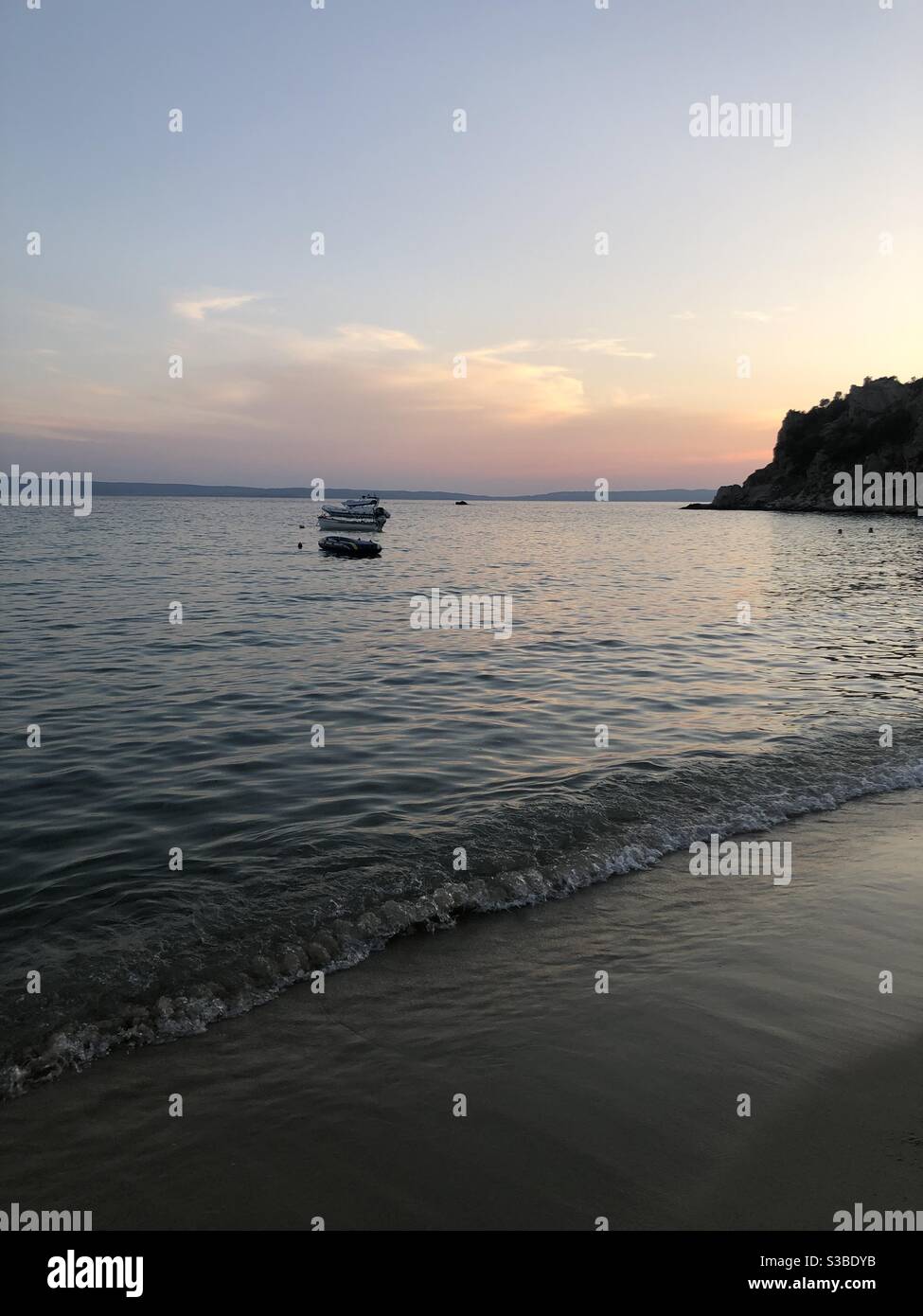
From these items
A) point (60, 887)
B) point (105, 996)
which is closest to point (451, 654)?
point (60, 887)

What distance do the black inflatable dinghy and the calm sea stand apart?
89.2 ft

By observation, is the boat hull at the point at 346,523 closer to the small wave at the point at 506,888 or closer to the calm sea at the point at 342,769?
the calm sea at the point at 342,769

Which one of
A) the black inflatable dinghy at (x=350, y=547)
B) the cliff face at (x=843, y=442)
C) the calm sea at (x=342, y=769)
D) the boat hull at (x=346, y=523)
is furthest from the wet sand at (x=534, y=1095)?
the cliff face at (x=843, y=442)

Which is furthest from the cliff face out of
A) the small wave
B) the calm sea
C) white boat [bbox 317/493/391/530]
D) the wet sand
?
the wet sand

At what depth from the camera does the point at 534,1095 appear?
16.6 feet

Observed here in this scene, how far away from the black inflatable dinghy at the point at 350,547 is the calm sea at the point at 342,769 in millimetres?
27184

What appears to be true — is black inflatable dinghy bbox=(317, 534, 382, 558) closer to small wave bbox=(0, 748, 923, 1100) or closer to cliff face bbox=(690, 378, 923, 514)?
small wave bbox=(0, 748, 923, 1100)

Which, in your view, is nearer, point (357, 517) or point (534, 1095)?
point (534, 1095)

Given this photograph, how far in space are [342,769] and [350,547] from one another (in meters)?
46.8

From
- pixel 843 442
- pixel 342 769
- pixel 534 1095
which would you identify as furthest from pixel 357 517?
pixel 843 442

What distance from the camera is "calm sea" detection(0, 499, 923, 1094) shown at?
6945mm

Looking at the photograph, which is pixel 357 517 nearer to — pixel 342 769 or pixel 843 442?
pixel 342 769
